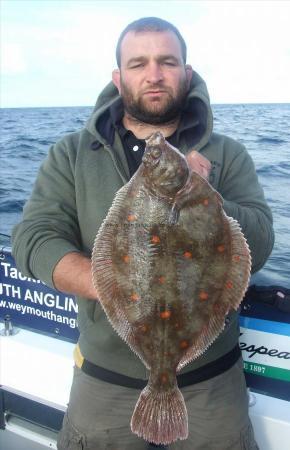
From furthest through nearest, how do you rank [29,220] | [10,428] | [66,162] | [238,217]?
[10,428], [66,162], [29,220], [238,217]

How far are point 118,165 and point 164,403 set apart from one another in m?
1.36

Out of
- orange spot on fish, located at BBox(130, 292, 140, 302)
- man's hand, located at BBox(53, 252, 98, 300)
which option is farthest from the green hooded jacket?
orange spot on fish, located at BBox(130, 292, 140, 302)

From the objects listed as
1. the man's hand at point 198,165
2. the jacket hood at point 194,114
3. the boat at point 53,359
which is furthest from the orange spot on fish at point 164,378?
the jacket hood at point 194,114

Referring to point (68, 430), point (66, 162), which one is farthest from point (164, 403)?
point (66, 162)

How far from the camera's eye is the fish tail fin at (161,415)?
7.18 ft

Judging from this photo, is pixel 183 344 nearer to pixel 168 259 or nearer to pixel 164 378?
pixel 164 378

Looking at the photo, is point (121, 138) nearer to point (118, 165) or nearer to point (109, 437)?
point (118, 165)

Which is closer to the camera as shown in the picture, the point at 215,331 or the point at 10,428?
the point at 215,331

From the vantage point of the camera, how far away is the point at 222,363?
2773 mm

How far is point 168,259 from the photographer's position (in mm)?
2008

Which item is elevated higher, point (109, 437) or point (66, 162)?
point (66, 162)

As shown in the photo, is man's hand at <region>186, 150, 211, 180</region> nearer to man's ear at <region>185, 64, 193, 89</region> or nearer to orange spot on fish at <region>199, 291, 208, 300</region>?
orange spot on fish at <region>199, 291, 208, 300</region>

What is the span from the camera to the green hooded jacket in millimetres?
2594

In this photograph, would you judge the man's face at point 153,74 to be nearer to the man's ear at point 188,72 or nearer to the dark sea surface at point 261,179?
the man's ear at point 188,72
